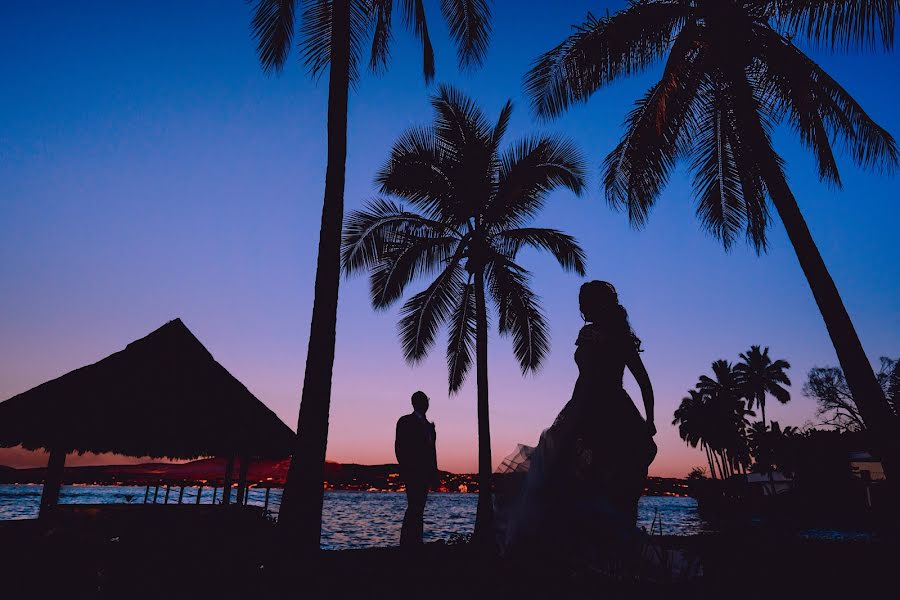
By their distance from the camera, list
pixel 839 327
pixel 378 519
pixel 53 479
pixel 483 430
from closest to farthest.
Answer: pixel 839 327
pixel 53 479
pixel 483 430
pixel 378 519

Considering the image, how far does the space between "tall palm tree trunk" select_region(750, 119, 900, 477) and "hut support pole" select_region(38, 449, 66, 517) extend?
1142cm

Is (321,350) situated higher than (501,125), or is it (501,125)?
(501,125)

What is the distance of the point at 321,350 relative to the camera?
5.78 m

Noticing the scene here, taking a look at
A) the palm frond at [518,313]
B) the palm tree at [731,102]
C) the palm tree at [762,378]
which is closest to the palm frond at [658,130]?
the palm tree at [731,102]

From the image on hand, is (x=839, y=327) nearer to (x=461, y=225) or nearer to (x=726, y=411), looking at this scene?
(x=461, y=225)

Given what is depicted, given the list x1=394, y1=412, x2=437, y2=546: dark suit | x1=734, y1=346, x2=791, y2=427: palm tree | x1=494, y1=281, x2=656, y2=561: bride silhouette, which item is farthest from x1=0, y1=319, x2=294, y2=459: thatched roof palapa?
x1=734, y1=346, x2=791, y2=427: palm tree

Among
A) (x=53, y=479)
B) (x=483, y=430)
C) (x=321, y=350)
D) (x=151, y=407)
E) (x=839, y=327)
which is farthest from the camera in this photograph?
(x=483, y=430)

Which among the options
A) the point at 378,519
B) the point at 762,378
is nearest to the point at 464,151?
the point at 378,519

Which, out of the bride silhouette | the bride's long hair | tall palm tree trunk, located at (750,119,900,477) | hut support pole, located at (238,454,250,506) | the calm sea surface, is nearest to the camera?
the bride silhouette

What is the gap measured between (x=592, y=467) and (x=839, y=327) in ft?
18.3

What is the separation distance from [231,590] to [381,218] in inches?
419

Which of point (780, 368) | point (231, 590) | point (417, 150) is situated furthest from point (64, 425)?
point (780, 368)

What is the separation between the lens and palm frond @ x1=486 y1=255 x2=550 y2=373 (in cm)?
1398

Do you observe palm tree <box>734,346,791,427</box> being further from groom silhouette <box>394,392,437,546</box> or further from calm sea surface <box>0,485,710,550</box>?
groom silhouette <box>394,392,437,546</box>
